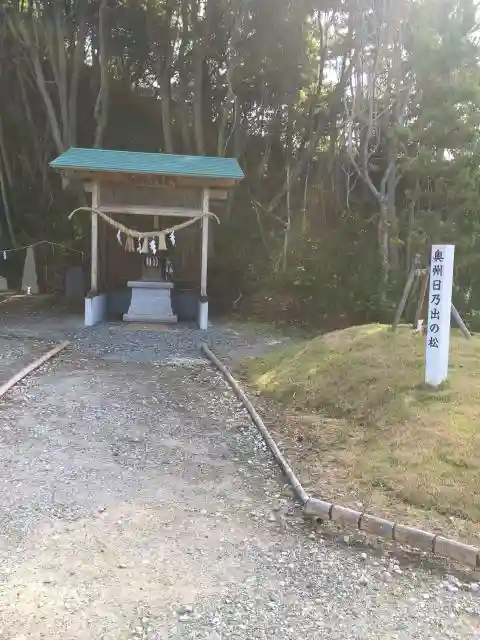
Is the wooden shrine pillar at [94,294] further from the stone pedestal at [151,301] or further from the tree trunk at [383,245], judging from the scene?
the tree trunk at [383,245]

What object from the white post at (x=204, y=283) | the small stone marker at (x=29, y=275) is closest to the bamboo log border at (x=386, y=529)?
the white post at (x=204, y=283)

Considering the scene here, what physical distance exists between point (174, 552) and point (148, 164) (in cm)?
839

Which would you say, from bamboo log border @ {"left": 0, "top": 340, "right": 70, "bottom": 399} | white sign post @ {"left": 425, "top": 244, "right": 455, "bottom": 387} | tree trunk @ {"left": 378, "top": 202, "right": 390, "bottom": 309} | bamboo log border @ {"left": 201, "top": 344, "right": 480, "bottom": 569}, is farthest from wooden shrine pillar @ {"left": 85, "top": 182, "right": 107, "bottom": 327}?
bamboo log border @ {"left": 201, "top": 344, "right": 480, "bottom": 569}

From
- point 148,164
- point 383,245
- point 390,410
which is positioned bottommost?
point 390,410

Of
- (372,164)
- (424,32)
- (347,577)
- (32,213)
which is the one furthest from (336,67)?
(347,577)

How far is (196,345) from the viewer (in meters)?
9.09

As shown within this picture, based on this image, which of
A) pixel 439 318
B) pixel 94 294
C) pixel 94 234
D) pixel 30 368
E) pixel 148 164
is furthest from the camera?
pixel 94 234

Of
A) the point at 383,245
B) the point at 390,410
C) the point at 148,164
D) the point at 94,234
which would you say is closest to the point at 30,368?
the point at 390,410

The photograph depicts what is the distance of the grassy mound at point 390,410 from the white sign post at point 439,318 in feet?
0.44

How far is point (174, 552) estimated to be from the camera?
310 centimetres

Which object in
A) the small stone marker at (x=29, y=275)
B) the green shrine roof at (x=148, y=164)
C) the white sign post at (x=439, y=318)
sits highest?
the green shrine roof at (x=148, y=164)

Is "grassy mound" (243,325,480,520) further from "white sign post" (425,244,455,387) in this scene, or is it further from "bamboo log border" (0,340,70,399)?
"bamboo log border" (0,340,70,399)

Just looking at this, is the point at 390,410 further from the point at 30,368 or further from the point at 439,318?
the point at 30,368

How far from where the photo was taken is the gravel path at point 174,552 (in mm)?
2557
